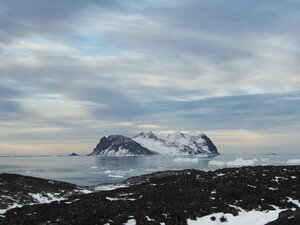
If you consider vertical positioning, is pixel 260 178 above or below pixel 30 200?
above

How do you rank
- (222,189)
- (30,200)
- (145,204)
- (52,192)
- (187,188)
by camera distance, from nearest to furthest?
(145,204)
(222,189)
(187,188)
(30,200)
(52,192)

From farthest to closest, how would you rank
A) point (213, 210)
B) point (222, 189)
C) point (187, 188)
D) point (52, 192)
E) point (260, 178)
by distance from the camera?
point (52, 192) → point (260, 178) → point (187, 188) → point (222, 189) → point (213, 210)

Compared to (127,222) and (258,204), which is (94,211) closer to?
(127,222)

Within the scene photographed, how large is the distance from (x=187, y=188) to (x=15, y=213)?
517 inches

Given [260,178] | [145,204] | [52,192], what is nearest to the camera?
[145,204]

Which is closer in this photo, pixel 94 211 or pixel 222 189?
pixel 94 211

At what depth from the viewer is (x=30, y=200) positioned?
103 feet

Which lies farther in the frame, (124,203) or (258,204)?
(124,203)

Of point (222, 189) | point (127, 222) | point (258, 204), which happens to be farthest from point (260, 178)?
point (127, 222)

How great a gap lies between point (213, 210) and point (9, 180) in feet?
92.4

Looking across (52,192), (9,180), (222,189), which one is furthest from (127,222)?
(9,180)

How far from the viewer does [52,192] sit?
36719 millimetres

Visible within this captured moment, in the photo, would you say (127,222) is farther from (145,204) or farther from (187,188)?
(187,188)

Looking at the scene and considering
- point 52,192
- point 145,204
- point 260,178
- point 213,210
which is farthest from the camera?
point 52,192
